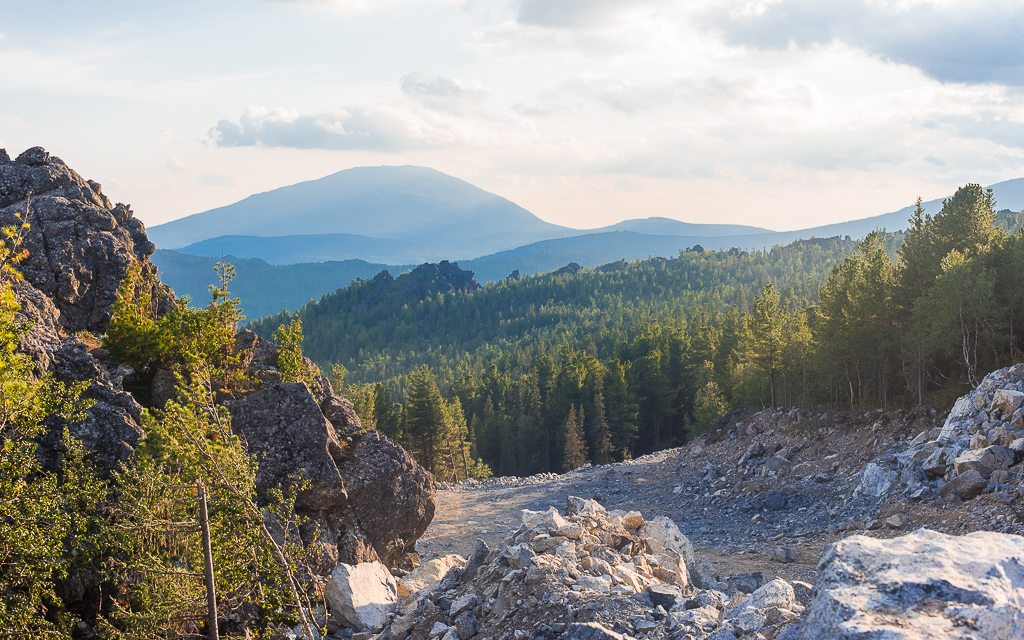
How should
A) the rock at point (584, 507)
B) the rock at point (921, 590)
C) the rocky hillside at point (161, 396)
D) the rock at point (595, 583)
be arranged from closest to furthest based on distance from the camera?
the rock at point (921, 590) → the rock at point (595, 583) → the rocky hillside at point (161, 396) → the rock at point (584, 507)

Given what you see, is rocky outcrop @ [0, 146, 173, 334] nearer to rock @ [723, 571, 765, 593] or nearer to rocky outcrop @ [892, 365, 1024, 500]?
rock @ [723, 571, 765, 593]

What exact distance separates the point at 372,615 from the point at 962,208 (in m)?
26.7

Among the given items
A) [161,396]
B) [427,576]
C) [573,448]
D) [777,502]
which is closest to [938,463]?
[777,502]

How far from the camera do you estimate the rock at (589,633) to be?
27.3 ft

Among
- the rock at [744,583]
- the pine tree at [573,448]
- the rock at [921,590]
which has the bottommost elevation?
the pine tree at [573,448]

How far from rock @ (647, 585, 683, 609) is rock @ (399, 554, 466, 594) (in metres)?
5.97

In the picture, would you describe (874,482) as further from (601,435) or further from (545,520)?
(601,435)

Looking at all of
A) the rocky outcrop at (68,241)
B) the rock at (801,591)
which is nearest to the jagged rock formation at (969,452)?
the rock at (801,591)

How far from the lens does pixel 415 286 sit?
16588 centimetres

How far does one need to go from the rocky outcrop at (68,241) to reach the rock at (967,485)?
866 inches

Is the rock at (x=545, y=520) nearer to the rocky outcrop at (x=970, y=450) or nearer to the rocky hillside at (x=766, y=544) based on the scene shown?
the rocky hillside at (x=766, y=544)

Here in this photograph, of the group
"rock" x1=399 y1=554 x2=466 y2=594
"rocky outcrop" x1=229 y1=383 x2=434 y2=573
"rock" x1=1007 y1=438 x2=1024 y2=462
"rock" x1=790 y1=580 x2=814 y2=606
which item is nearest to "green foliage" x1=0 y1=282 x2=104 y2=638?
"rocky outcrop" x1=229 y1=383 x2=434 y2=573

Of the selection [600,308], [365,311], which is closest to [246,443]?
[600,308]

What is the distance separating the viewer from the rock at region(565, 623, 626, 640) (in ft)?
27.3
